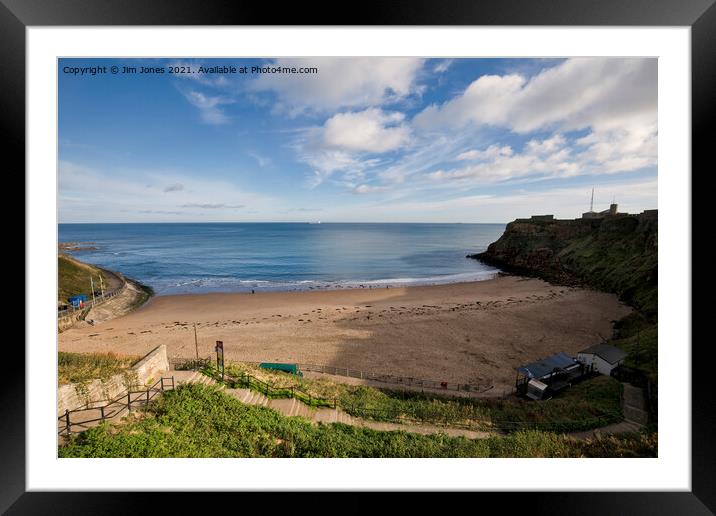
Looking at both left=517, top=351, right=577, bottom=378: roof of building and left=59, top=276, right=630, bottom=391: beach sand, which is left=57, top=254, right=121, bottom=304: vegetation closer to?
left=59, top=276, right=630, bottom=391: beach sand

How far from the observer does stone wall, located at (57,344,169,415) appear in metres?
5.24

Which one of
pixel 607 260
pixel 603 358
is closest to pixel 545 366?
pixel 603 358

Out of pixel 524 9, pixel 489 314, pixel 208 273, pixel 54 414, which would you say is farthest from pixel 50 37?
pixel 208 273

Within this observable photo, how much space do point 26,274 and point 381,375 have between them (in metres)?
9.48

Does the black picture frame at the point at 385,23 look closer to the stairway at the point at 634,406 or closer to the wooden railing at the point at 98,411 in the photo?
the wooden railing at the point at 98,411

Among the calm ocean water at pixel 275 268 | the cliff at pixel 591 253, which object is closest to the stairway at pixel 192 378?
the cliff at pixel 591 253

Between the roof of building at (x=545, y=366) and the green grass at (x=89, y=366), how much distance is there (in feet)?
35.3

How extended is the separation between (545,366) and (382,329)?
7.75 m

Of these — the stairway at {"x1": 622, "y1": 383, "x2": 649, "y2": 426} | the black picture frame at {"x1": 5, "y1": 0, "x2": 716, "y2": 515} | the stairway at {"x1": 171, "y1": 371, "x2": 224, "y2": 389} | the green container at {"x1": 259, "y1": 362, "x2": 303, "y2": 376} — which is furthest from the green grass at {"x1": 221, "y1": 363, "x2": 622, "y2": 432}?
the black picture frame at {"x1": 5, "y1": 0, "x2": 716, "y2": 515}

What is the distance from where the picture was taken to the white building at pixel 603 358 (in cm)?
960

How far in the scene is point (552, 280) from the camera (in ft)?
95.5

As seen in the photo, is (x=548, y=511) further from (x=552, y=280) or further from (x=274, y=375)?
(x=552, y=280)

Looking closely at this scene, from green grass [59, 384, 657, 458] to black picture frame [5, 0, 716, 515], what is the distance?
0.94 metres

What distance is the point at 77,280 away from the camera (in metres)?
23.2
